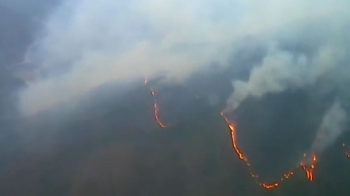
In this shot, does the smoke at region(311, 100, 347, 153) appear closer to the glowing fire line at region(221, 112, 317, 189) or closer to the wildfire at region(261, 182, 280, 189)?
the glowing fire line at region(221, 112, 317, 189)

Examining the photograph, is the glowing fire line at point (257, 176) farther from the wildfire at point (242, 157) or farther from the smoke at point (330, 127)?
the smoke at point (330, 127)

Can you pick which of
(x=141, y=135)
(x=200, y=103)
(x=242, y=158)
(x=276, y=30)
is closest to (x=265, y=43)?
(x=276, y=30)

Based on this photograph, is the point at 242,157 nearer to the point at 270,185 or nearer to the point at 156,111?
the point at 270,185

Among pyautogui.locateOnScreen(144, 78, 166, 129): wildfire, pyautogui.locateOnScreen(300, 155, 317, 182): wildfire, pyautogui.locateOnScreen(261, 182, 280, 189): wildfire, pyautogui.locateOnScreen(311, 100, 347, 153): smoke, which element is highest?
pyautogui.locateOnScreen(144, 78, 166, 129): wildfire

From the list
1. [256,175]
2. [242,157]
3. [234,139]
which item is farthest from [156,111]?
[256,175]

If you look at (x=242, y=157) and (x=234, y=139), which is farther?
(x=234, y=139)

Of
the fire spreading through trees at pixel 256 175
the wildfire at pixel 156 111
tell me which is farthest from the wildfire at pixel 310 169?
the wildfire at pixel 156 111

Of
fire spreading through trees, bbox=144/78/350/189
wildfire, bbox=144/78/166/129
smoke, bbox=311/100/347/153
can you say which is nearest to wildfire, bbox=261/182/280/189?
fire spreading through trees, bbox=144/78/350/189

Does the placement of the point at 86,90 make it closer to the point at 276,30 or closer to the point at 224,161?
the point at 224,161
